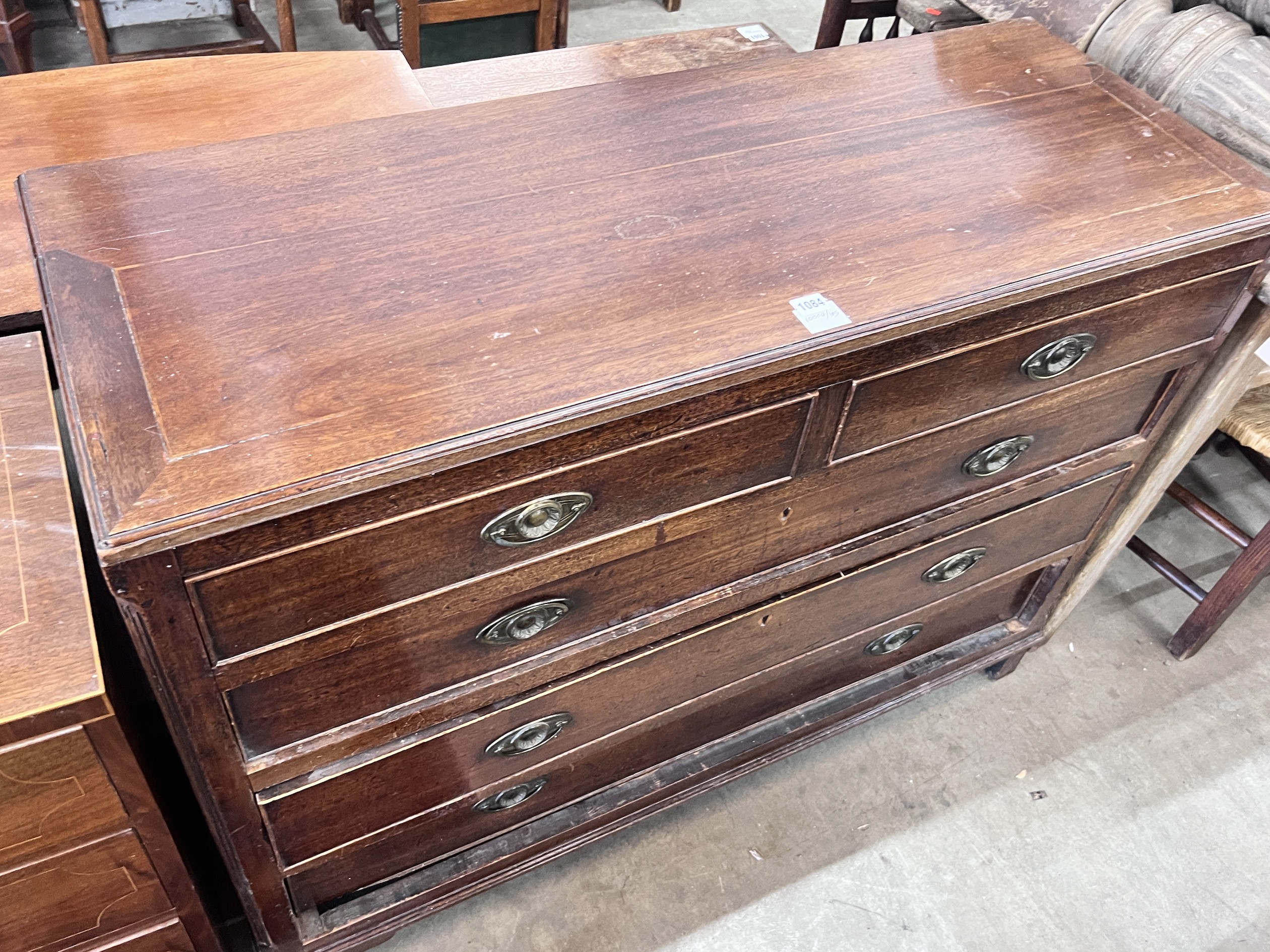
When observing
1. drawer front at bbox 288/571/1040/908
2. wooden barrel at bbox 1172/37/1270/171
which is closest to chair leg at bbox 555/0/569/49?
wooden barrel at bbox 1172/37/1270/171

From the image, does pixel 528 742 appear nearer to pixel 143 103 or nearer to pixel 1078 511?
pixel 1078 511

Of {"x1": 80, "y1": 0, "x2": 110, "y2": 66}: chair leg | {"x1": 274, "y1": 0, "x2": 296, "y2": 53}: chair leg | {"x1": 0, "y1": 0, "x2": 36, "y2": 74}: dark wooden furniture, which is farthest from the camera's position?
{"x1": 274, "y1": 0, "x2": 296, "y2": 53}: chair leg

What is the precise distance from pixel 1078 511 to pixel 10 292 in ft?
4.79

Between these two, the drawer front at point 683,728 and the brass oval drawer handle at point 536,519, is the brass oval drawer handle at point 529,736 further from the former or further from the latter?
the brass oval drawer handle at point 536,519

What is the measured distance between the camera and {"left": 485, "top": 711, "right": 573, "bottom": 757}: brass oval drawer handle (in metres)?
1.24

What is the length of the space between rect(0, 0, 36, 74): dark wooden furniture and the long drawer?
227cm

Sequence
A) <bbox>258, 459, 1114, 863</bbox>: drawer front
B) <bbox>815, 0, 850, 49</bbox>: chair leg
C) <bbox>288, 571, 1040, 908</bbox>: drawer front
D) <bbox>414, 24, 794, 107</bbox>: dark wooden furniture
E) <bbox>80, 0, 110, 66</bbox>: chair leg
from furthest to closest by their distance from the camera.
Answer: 1. <bbox>80, 0, 110, 66</bbox>: chair leg
2. <bbox>815, 0, 850, 49</bbox>: chair leg
3. <bbox>414, 24, 794, 107</bbox>: dark wooden furniture
4. <bbox>288, 571, 1040, 908</bbox>: drawer front
5. <bbox>258, 459, 1114, 863</bbox>: drawer front

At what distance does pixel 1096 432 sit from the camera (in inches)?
54.2

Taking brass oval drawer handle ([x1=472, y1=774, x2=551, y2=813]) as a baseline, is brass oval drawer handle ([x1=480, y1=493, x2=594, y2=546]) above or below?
above

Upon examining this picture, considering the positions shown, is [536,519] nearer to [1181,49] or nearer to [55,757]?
[55,757]

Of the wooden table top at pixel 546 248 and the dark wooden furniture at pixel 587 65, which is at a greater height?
the wooden table top at pixel 546 248

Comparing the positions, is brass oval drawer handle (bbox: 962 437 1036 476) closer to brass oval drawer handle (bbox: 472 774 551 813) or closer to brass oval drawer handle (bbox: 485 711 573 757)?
brass oval drawer handle (bbox: 485 711 573 757)

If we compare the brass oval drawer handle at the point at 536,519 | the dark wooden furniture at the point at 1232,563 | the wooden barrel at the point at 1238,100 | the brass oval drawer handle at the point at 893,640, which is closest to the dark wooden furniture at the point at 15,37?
the brass oval drawer handle at the point at 536,519

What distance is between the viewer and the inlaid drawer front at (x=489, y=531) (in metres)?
0.87
